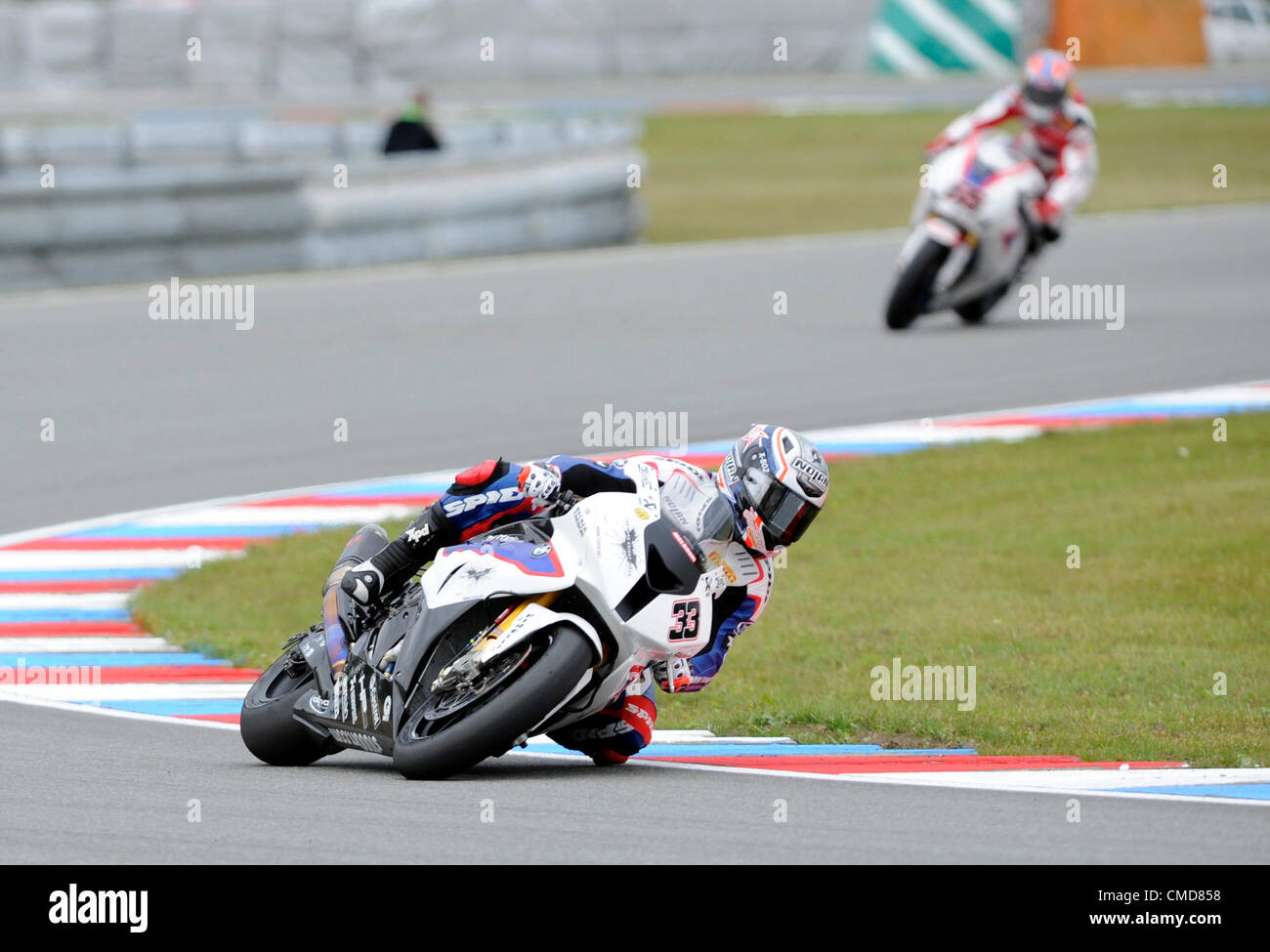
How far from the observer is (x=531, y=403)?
14586mm

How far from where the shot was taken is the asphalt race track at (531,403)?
604 cm

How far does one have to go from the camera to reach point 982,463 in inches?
515

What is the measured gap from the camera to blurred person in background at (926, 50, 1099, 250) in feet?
55.9

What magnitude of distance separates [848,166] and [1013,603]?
2052cm

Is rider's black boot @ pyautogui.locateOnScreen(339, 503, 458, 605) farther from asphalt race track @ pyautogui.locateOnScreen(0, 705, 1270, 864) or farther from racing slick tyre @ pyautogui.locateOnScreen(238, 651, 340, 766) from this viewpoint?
asphalt race track @ pyautogui.locateOnScreen(0, 705, 1270, 864)

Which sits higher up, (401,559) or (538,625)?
(401,559)
